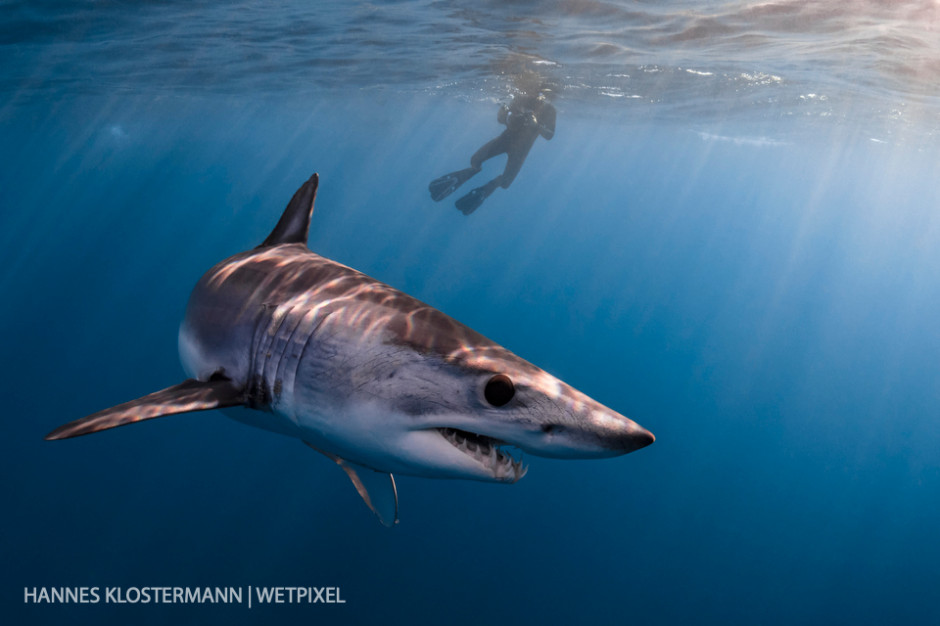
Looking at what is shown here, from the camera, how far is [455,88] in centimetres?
2427

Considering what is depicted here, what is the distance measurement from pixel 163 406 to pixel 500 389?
5.38 ft

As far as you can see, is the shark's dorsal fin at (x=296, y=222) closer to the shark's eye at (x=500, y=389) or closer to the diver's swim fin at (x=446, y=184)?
the shark's eye at (x=500, y=389)

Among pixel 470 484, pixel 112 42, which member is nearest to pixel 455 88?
pixel 112 42

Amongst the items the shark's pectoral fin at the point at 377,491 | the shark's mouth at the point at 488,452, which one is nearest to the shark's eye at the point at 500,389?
the shark's mouth at the point at 488,452

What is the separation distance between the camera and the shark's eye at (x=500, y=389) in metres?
2.00

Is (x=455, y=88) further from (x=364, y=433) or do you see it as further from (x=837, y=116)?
(x=364, y=433)

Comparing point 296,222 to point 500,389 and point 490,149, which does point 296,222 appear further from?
point 490,149

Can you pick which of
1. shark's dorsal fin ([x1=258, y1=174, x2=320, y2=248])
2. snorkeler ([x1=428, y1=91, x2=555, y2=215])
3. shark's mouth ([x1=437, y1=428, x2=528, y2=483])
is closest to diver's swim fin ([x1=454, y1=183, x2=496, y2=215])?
snorkeler ([x1=428, y1=91, x2=555, y2=215])

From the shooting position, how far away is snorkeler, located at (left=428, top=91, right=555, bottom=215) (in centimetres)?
1567

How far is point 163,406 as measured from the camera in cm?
254

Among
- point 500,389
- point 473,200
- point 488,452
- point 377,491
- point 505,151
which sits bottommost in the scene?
point 473,200

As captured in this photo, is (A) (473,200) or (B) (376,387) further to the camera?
(A) (473,200)

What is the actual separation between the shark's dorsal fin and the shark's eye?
267 cm

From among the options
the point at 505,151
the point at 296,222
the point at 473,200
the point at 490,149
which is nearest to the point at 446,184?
the point at 473,200
